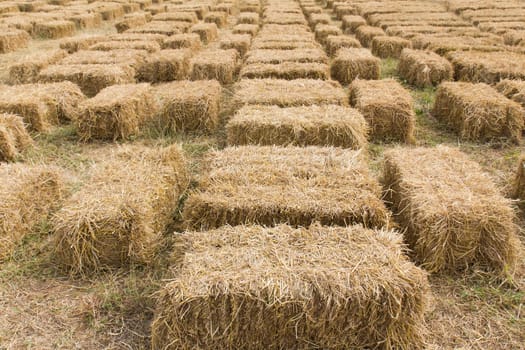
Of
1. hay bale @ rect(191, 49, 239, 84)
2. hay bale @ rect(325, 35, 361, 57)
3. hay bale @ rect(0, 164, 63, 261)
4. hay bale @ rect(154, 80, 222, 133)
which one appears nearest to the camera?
hay bale @ rect(0, 164, 63, 261)

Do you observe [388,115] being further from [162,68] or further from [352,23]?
[352,23]

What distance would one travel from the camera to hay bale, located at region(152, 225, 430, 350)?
3.32 m

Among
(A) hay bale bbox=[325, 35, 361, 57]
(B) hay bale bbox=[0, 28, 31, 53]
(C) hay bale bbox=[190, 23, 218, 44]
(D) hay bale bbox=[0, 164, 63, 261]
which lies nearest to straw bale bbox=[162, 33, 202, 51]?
(C) hay bale bbox=[190, 23, 218, 44]

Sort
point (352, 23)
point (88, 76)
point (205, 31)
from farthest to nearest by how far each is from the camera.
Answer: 1. point (352, 23)
2. point (205, 31)
3. point (88, 76)

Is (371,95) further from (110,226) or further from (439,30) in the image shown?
(439,30)

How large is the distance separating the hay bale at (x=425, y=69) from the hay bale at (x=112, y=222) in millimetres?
7545

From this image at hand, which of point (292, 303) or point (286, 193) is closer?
point (292, 303)

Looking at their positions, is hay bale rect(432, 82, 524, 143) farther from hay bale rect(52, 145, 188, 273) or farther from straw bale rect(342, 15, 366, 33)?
straw bale rect(342, 15, 366, 33)

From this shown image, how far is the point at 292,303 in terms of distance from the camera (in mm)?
3320

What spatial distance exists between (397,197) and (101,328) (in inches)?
138

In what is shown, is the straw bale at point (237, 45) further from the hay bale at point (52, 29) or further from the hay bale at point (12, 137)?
the hay bale at point (52, 29)

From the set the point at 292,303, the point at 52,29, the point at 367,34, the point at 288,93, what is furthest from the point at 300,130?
the point at 52,29

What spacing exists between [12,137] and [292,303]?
583 centimetres

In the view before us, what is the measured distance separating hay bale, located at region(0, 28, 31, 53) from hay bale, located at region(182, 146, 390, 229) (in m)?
12.5
